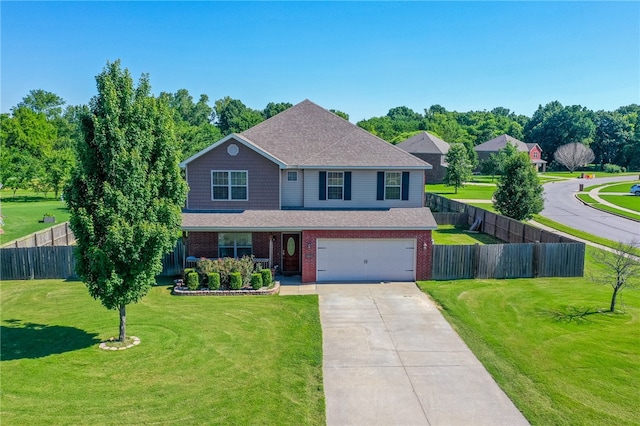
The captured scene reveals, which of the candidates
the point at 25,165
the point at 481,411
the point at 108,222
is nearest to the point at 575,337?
the point at 481,411

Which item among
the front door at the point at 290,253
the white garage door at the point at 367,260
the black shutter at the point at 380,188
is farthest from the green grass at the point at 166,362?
the black shutter at the point at 380,188

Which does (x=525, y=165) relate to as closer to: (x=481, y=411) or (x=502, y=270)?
(x=502, y=270)

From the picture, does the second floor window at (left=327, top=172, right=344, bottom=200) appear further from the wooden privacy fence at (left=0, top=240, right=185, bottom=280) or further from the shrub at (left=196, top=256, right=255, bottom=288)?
the wooden privacy fence at (left=0, top=240, right=185, bottom=280)

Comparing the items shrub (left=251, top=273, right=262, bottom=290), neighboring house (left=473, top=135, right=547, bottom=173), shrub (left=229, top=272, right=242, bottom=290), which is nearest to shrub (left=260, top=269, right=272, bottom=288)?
shrub (left=251, top=273, right=262, bottom=290)

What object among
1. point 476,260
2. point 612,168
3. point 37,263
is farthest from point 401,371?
point 612,168

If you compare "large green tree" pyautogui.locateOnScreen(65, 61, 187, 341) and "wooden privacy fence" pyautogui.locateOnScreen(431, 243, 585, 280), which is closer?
"large green tree" pyautogui.locateOnScreen(65, 61, 187, 341)

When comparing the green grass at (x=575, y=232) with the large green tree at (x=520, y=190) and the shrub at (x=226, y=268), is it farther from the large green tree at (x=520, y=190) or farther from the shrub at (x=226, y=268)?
the shrub at (x=226, y=268)
